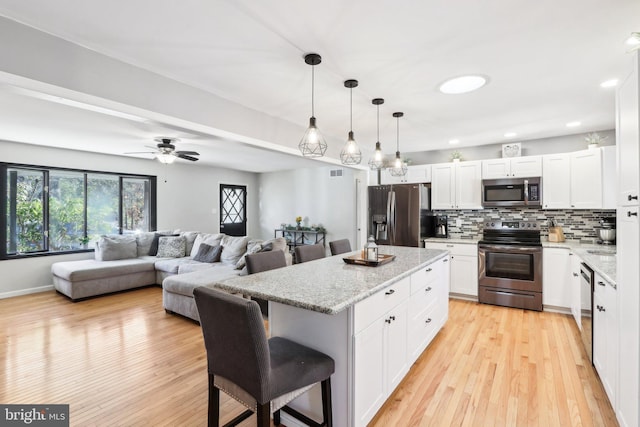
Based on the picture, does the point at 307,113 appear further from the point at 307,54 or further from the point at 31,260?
the point at 31,260

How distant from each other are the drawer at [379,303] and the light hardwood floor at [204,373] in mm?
712

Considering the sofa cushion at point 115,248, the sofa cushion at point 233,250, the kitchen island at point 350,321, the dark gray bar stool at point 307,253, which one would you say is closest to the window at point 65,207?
the sofa cushion at point 115,248

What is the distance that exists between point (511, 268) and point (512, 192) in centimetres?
107

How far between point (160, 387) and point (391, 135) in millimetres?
3972

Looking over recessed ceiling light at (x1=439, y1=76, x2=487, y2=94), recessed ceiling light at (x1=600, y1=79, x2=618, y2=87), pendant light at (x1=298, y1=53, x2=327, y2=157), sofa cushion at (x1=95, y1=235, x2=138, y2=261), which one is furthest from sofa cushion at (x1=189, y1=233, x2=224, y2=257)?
recessed ceiling light at (x1=600, y1=79, x2=618, y2=87)

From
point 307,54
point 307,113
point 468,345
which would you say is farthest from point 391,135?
point 468,345

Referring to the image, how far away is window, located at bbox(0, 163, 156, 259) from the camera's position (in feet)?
16.1

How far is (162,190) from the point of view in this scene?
6.75m

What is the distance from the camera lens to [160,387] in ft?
7.74

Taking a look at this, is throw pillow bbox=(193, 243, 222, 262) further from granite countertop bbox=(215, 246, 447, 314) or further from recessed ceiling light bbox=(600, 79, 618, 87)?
recessed ceiling light bbox=(600, 79, 618, 87)

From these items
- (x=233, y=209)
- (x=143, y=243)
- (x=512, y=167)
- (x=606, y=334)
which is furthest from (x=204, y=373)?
(x=233, y=209)

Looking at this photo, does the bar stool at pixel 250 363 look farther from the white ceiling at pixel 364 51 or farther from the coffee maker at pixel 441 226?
the coffee maker at pixel 441 226

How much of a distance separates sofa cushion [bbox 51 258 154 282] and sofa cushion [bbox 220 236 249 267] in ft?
4.56

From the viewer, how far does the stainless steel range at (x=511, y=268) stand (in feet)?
13.4
